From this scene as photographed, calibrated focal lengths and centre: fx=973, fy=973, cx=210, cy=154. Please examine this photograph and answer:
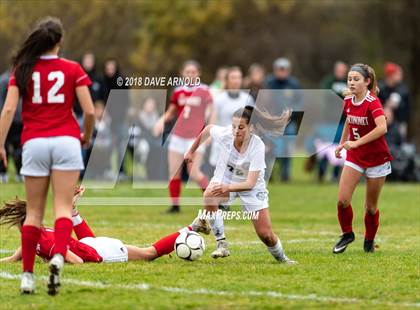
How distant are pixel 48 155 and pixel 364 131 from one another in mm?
3788

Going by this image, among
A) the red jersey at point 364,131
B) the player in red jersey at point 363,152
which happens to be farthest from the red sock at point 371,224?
the red jersey at point 364,131

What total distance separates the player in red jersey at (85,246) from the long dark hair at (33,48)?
5.91ft

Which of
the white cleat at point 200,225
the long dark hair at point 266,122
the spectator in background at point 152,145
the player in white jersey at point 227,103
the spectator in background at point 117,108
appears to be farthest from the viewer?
the spectator in background at point 152,145

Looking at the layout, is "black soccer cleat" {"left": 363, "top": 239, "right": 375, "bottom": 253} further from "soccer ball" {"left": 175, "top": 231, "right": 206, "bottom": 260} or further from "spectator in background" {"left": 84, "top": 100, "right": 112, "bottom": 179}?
"spectator in background" {"left": 84, "top": 100, "right": 112, "bottom": 179}

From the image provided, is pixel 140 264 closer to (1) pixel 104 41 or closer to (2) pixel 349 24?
(1) pixel 104 41

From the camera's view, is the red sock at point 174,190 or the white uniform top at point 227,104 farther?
the white uniform top at point 227,104

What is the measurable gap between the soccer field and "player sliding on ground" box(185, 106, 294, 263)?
295 mm

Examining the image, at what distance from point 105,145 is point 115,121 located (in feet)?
1.96

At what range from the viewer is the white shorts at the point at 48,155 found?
22.6 ft

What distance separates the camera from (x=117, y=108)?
21.9 metres

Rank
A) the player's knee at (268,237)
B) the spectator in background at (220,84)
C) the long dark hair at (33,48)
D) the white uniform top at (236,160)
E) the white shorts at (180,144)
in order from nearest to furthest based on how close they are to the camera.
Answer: the long dark hair at (33,48)
the player's knee at (268,237)
the white uniform top at (236,160)
the white shorts at (180,144)
the spectator in background at (220,84)

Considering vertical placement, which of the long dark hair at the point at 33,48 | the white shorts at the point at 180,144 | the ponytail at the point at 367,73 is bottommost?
the white shorts at the point at 180,144

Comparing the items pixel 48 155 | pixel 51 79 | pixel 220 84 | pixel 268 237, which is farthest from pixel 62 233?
pixel 220 84

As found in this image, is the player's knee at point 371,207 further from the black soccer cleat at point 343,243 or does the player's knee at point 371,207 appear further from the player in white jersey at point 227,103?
the player in white jersey at point 227,103
